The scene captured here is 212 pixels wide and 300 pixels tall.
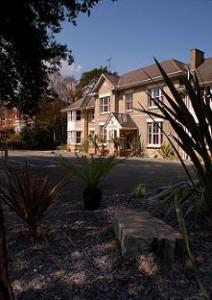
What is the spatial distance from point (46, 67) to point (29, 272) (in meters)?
12.4

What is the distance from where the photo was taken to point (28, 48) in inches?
500

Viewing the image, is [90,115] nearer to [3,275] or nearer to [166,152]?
[166,152]

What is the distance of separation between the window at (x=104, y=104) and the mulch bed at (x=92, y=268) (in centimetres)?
3023

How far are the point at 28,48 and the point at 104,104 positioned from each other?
73.5ft

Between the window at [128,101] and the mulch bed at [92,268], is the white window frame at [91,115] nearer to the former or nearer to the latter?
the window at [128,101]

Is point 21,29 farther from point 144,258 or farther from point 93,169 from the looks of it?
point 144,258

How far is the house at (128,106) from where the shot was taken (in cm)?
2741

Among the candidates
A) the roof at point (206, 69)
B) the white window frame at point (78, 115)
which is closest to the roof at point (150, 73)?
the roof at point (206, 69)

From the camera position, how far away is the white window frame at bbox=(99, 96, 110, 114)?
3431 centimetres

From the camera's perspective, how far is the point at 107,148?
32.7 m

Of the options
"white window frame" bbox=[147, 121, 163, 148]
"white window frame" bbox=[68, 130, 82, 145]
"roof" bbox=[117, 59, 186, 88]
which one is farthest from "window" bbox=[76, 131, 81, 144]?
"white window frame" bbox=[147, 121, 163, 148]

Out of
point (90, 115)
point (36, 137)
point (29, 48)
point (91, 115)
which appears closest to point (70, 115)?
point (90, 115)

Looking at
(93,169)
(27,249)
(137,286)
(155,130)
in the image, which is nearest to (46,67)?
(93,169)

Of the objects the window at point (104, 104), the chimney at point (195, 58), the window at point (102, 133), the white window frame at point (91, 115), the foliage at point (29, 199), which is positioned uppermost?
the chimney at point (195, 58)
